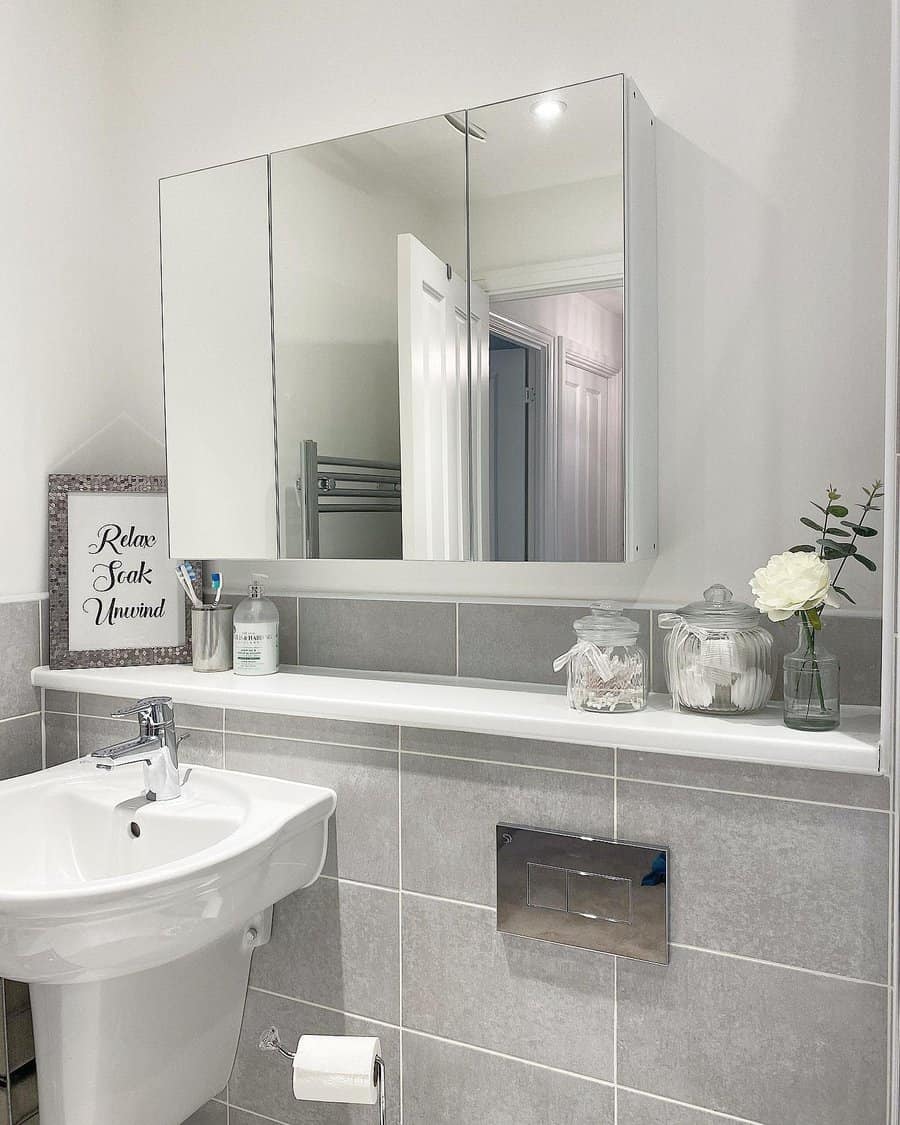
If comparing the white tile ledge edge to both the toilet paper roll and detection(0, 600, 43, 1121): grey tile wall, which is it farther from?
the toilet paper roll

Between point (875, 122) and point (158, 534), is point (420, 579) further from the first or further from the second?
point (875, 122)

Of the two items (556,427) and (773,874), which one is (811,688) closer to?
(773,874)

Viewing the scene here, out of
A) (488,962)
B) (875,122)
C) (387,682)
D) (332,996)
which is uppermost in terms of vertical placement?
(875,122)

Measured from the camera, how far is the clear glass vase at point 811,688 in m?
1.05

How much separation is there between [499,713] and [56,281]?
1.17 metres

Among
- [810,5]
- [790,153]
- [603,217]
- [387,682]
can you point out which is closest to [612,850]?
[387,682]

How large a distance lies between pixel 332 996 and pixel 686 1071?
54cm

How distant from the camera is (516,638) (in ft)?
4.57

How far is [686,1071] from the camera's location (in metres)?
1.12

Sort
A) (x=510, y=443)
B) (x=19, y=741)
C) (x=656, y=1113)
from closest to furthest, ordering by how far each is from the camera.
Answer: (x=656, y=1113), (x=510, y=443), (x=19, y=741)

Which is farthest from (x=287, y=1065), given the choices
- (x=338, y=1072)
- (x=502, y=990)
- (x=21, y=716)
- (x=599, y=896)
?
(x=21, y=716)

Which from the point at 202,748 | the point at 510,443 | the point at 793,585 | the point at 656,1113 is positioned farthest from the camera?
the point at 202,748

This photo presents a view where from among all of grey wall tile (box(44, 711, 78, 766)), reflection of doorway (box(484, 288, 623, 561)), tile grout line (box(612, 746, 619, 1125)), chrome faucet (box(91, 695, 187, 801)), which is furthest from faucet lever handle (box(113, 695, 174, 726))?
tile grout line (box(612, 746, 619, 1125))

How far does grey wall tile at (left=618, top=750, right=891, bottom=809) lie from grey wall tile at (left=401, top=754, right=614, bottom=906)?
0.20ft
